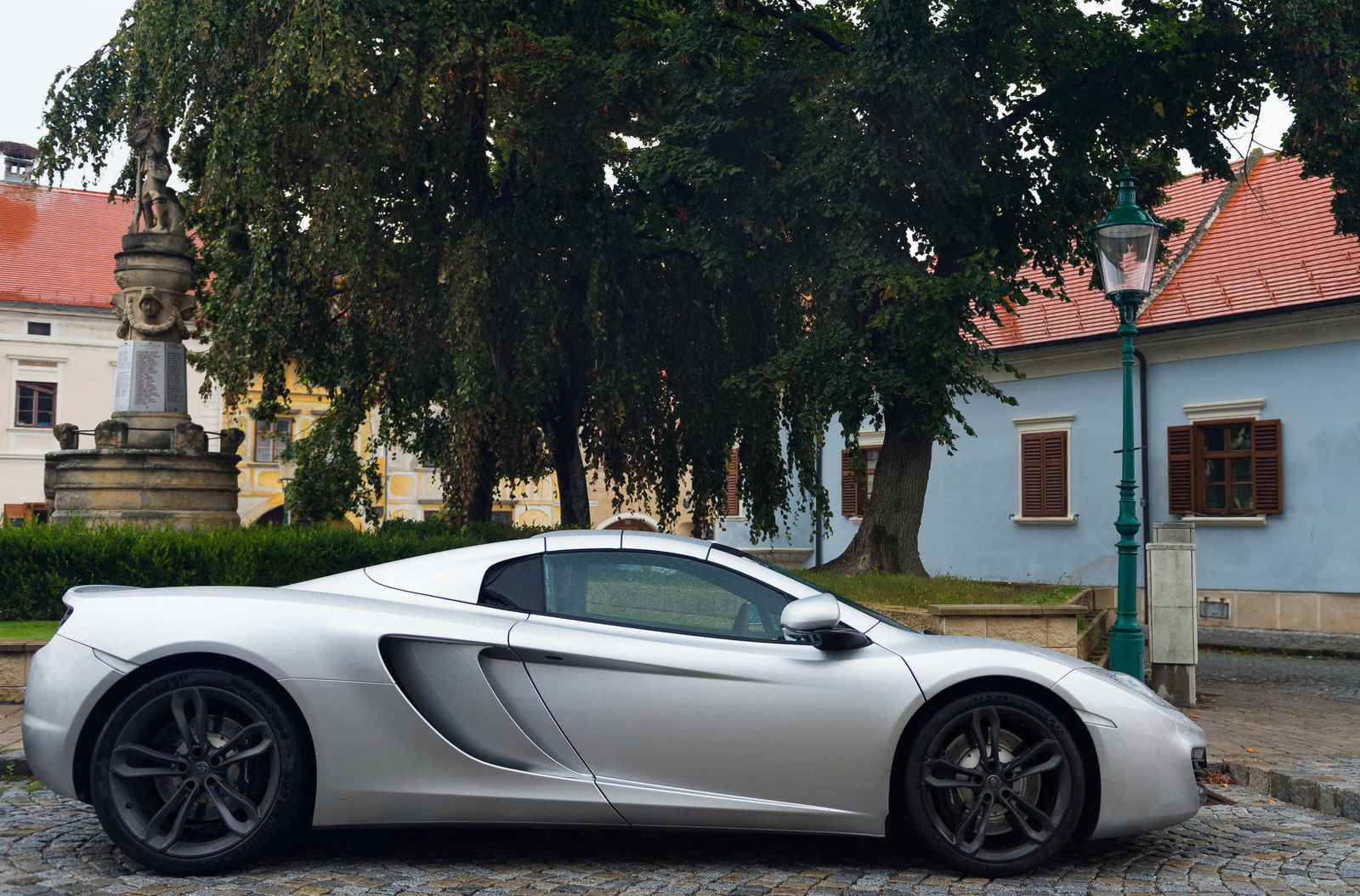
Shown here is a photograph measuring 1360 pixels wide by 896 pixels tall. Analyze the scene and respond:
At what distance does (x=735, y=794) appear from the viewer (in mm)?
4355

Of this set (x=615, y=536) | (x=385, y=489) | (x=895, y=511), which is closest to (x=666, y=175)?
(x=895, y=511)

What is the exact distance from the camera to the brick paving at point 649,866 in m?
4.21

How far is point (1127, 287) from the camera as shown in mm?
8539

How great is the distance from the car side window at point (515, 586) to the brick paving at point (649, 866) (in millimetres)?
1003

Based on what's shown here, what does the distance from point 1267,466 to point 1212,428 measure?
1.31 metres

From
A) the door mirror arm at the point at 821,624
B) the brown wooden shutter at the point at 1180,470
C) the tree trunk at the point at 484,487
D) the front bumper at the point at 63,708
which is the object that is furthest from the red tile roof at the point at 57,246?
the door mirror arm at the point at 821,624

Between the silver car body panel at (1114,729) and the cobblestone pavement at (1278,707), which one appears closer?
the silver car body panel at (1114,729)

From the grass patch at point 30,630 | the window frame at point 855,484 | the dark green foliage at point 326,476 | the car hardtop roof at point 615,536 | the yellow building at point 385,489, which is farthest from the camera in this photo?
the yellow building at point 385,489

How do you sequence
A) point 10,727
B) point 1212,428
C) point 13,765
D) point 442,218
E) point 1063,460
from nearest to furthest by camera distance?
point 13,765, point 10,727, point 442,218, point 1212,428, point 1063,460

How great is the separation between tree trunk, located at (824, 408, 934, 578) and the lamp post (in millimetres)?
5546

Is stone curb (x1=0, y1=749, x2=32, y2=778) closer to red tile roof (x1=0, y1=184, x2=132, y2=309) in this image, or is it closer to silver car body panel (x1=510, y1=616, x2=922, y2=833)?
silver car body panel (x1=510, y1=616, x2=922, y2=833)

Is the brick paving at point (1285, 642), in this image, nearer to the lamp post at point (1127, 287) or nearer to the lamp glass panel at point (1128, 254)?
the lamp post at point (1127, 287)

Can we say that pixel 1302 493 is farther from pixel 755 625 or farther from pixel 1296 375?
pixel 755 625

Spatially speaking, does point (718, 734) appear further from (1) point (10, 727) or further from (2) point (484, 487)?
(2) point (484, 487)
